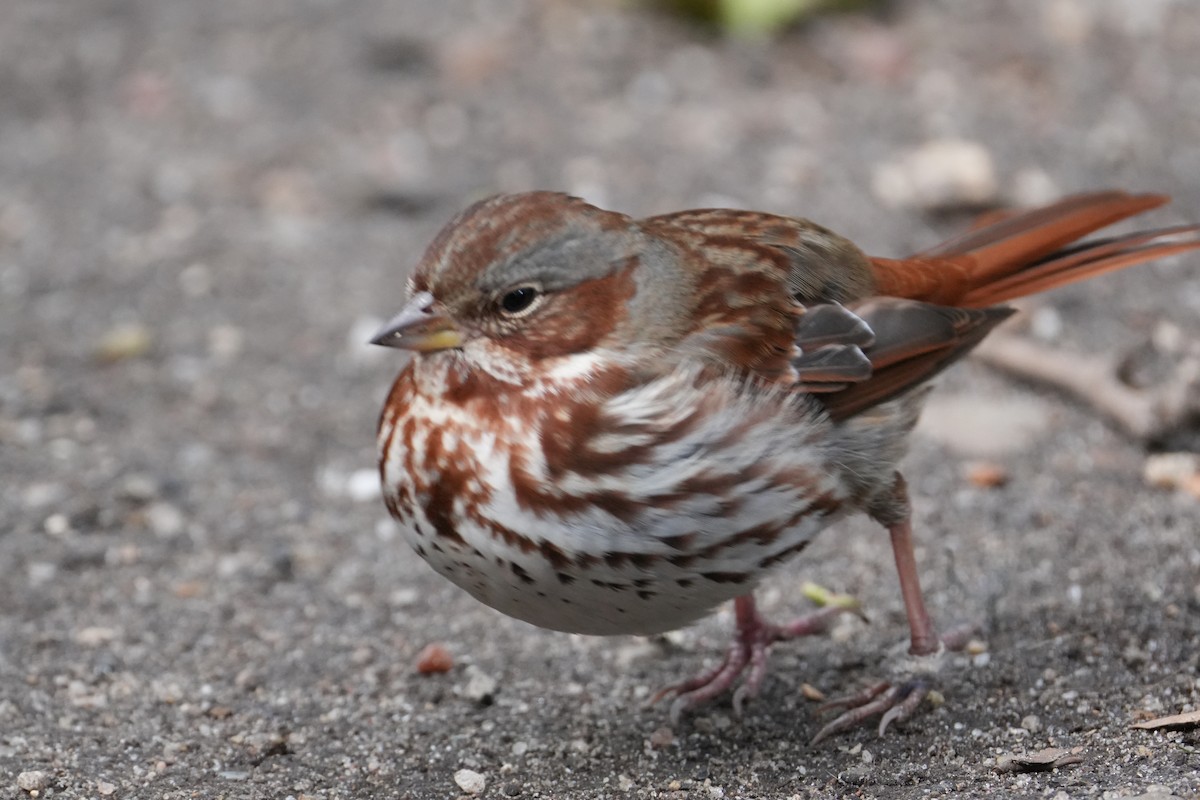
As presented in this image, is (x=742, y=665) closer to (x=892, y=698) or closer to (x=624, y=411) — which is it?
(x=892, y=698)

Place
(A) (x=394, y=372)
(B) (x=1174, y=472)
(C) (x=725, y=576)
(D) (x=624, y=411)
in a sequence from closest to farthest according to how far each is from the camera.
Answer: (D) (x=624, y=411), (C) (x=725, y=576), (B) (x=1174, y=472), (A) (x=394, y=372)

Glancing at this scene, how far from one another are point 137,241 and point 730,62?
10.1 ft

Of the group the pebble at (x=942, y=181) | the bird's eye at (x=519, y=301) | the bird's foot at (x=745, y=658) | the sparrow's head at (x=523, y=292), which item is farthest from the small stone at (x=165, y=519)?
the pebble at (x=942, y=181)

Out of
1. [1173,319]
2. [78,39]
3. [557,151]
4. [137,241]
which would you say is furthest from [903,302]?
[78,39]

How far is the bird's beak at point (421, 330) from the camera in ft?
11.7

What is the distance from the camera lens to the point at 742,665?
14.7 feet

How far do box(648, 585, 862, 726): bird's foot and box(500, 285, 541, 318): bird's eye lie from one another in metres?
1.22

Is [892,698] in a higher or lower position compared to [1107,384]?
→ lower

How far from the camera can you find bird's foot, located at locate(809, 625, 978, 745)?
13.5 ft

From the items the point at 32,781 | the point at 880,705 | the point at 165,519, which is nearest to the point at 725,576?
the point at 880,705

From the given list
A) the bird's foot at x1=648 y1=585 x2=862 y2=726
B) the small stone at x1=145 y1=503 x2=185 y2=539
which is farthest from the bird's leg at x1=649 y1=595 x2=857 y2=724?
the small stone at x1=145 y1=503 x2=185 y2=539

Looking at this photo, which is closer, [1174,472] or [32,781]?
[32,781]

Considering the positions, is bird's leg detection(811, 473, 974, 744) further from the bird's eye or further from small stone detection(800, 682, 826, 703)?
the bird's eye

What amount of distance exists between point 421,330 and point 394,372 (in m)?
2.61
